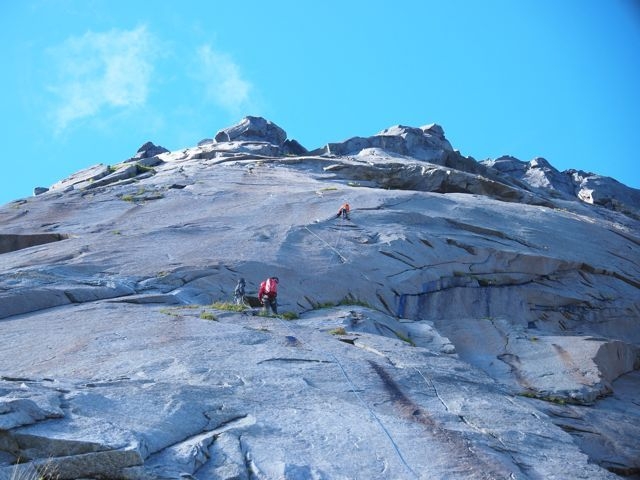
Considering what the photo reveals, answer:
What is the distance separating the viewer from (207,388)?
11086mm

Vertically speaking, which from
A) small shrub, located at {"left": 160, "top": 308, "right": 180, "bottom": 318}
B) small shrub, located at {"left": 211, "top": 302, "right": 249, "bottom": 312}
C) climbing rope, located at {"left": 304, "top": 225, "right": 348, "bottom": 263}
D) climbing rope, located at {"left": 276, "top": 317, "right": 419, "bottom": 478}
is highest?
climbing rope, located at {"left": 304, "top": 225, "right": 348, "bottom": 263}

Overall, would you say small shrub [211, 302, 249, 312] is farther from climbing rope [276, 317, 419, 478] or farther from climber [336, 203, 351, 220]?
climber [336, 203, 351, 220]

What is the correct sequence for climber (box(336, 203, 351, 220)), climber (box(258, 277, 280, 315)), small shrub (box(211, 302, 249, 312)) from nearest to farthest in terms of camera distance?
small shrub (box(211, 302, 249, 312)) → climber (box(258, 277, 280, 315)) → climber (box(336, 203, 351, 220))

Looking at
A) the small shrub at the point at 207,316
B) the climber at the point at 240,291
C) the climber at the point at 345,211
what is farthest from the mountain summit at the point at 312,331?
the climber at the point at 240,291

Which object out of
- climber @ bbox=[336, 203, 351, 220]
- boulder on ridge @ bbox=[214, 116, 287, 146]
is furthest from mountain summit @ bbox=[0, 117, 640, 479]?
boulder on ridge @ bbox=[214, 116, 287, 146]

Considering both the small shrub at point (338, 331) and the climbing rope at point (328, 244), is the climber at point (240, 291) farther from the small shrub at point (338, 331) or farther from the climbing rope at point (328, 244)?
the climbing rope at point (328, 244)

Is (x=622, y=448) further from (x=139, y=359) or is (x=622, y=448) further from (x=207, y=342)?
(x=139, y=359)

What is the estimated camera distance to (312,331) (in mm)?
16281

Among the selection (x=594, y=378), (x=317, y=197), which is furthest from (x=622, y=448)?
(x=317, y=197)

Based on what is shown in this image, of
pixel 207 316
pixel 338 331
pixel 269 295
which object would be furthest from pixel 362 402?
pixel 269 295

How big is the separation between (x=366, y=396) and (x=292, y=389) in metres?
1.22

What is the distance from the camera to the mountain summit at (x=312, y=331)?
9.27 metres

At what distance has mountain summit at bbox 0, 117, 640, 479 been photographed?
927 cm

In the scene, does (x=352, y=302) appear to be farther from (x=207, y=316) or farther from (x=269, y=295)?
(x=207, y=316)
